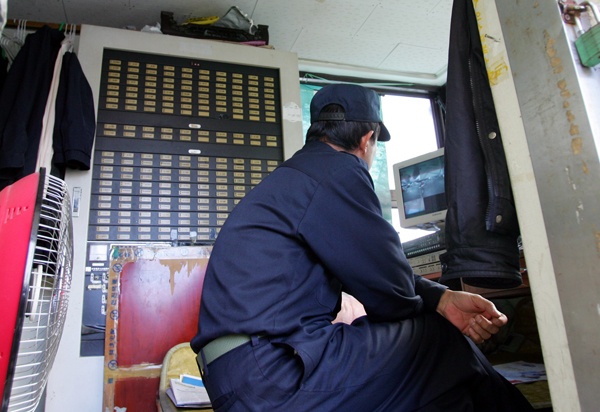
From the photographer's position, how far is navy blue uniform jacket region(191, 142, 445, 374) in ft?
3.53

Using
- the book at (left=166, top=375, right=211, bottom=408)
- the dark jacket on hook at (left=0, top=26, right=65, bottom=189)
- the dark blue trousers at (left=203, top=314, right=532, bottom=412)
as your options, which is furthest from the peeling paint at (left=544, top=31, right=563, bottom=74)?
the dark jacket on hook at (left=0, top=26, right=65, bottom=189)

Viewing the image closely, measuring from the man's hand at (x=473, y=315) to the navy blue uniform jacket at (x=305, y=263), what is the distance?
89mm

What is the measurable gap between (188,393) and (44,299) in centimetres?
83

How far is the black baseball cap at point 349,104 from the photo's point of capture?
1.49 metres

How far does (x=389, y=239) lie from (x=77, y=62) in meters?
2.14

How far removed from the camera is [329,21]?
311 centimetres

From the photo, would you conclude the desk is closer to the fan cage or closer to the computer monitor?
the fan cage

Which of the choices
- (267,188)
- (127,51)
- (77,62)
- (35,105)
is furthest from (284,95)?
(267,188)

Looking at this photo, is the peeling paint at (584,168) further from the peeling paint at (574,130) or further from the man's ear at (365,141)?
the man's ear at (365,141)

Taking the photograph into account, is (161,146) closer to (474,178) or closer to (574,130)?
(474,178)

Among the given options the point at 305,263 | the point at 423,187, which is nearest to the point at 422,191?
the point at 423,187

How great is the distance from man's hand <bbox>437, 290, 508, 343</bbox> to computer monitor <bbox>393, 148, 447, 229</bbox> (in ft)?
4.82

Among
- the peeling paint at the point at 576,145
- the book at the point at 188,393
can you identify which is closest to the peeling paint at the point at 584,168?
the peeling paint at the point at 576,145

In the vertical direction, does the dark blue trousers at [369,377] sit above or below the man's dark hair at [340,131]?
below
